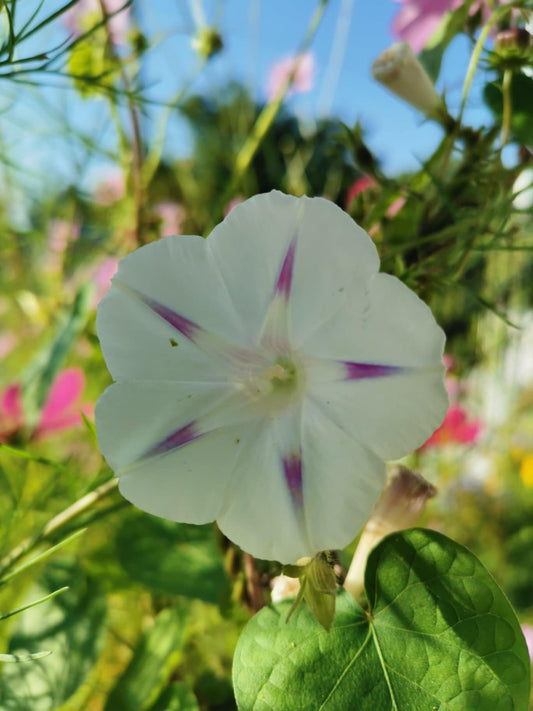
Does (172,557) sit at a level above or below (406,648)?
below

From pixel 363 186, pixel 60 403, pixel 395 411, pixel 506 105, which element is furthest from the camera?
pixel 60 403

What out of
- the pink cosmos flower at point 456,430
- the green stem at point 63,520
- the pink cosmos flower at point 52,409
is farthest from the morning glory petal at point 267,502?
the pink cosmos flower at point 456,430

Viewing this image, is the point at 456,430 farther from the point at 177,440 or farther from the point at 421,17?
the point at 177,440

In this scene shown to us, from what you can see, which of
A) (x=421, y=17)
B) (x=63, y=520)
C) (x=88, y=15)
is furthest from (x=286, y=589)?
(x=88, y=15)

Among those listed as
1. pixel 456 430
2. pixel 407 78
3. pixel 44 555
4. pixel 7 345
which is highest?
pixel 407 78

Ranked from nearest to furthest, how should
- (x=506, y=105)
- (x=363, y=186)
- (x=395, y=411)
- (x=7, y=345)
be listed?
(x=395, y=411) → (x=506, y=105) → (x=363, y=186) → (x=7, y=345)

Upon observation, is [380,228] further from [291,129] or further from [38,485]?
[291,129]
